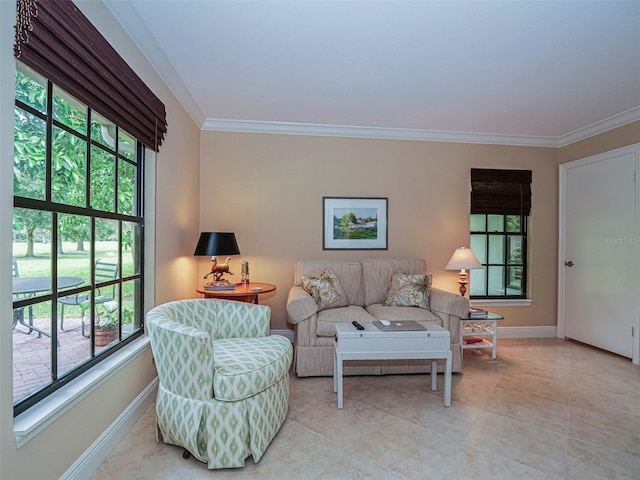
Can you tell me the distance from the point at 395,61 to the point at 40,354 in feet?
8.77

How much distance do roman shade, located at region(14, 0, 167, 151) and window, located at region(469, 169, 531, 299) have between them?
3668 mm

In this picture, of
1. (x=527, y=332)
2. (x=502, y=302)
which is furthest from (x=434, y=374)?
(x=527, y=332)

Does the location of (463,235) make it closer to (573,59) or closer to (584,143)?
(584,143)

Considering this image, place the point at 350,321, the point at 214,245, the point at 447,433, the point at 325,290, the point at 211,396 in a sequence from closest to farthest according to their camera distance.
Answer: the point at 211,396 → the point at 447,433 → the point at 350,321 → the point at 214,245 → the point at 325,290

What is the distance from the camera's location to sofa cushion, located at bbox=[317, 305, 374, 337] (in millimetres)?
2973

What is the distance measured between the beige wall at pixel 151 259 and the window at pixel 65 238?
13 centimetres

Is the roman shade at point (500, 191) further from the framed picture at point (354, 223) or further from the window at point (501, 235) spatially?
the framed picture at point (354, 223)

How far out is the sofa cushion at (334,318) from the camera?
117 inches

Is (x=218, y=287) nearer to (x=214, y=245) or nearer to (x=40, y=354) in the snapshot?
(x=214, y=245)

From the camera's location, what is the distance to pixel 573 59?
2381mm

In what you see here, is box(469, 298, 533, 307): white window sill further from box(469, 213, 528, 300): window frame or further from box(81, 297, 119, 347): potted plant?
box(81, 297, 119, 347): potted plant

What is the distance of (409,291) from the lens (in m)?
3.40

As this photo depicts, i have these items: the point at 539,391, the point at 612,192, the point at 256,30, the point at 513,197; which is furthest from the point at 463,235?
the point at 256,30

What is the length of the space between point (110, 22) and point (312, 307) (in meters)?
2.36
